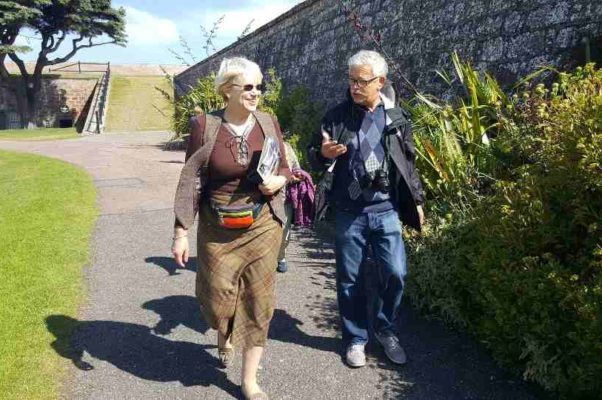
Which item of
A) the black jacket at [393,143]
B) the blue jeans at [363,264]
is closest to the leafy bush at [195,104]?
the black jacket at [393,143]

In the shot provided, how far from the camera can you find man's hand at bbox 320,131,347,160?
2.94 meters

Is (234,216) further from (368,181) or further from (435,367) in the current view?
(435,367)

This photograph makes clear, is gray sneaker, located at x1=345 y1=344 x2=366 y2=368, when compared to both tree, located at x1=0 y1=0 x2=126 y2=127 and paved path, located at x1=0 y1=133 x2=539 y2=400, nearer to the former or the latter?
paved path, located at x1=0 y1=133 x2=539 y2=400

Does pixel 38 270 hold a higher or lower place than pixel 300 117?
lower

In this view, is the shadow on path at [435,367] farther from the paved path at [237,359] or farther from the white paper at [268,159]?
the white paper at [268,159]

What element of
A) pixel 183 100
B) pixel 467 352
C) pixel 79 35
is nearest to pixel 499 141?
pixel 467 352

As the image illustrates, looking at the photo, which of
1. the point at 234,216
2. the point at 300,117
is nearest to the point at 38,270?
the point at 234,216

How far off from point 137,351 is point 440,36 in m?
5.40

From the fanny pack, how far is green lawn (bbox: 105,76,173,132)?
70.0 ft

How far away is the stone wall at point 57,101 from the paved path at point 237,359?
34.3 m

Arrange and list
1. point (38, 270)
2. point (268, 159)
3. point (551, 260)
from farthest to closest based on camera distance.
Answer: point (38, 270) → point (268, 159) → point (551, 260)

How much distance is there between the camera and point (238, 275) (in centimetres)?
298

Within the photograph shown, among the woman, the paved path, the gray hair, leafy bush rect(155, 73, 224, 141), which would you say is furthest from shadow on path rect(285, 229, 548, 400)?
leafy bush rect(155, 73, 224, 141)

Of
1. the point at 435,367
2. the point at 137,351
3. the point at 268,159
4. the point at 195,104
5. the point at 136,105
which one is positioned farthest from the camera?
the point at 136,105
